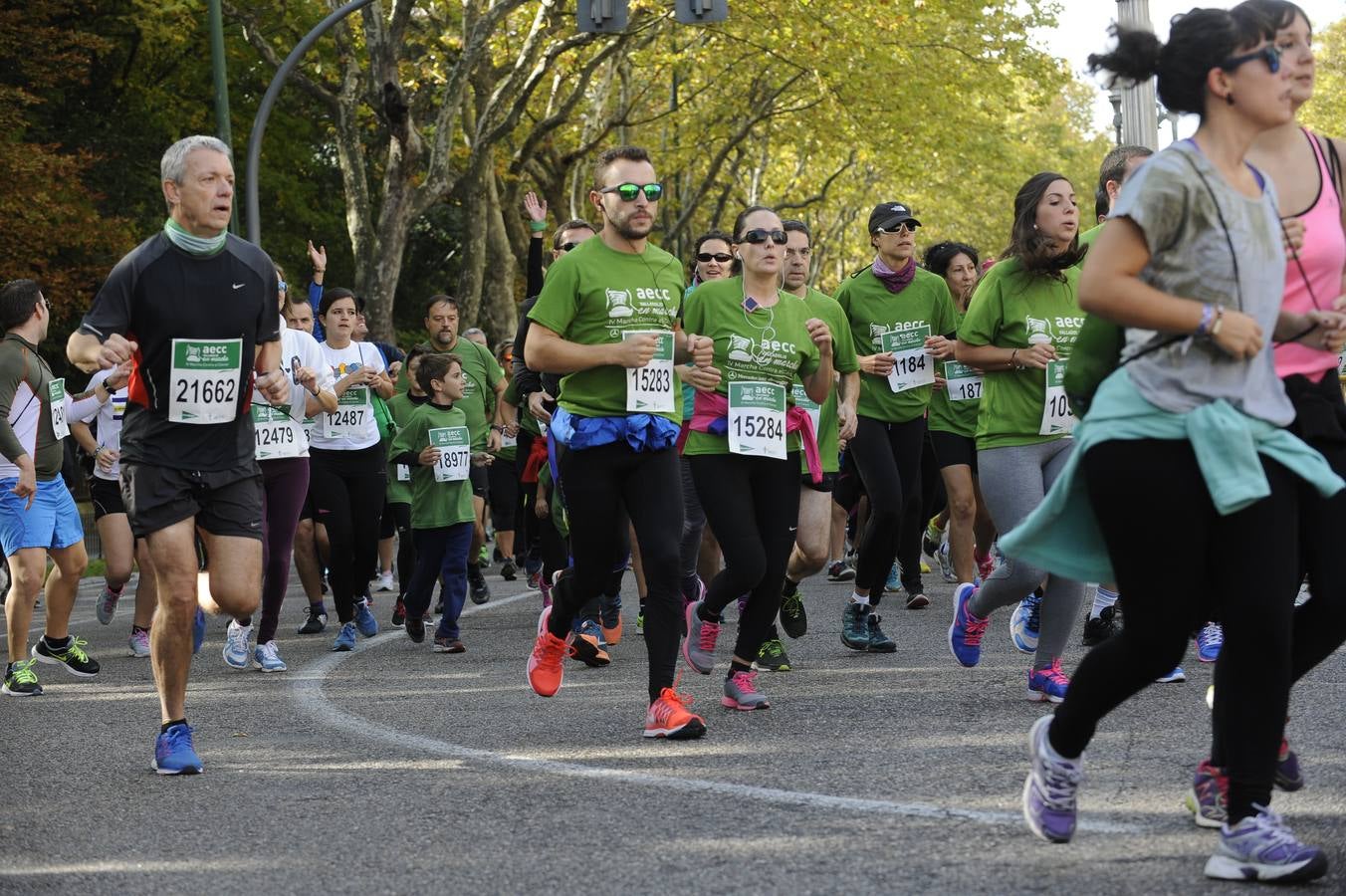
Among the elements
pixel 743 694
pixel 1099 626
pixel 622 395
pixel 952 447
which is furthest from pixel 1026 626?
pixel 952 447

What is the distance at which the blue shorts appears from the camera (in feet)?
32.6

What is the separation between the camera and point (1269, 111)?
181 inches

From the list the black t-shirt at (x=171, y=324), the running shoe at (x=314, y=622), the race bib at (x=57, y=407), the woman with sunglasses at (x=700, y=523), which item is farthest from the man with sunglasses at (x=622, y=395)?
the running shoe at (x=314, y=622)

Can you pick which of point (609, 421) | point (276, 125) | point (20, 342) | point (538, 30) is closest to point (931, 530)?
point (20, 342)

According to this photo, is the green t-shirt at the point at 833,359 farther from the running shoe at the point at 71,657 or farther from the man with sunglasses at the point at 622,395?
the running shoe at the point at 71,657

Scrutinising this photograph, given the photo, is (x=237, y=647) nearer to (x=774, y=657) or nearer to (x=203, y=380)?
(x=774, y=657)

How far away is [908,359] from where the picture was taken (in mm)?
10562

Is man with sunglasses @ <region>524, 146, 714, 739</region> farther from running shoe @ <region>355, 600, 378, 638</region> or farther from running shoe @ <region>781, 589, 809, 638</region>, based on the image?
running shoe @ <region>355, 600, 378, 638</region>

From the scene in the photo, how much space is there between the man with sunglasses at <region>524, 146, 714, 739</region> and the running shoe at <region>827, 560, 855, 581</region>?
7454mm

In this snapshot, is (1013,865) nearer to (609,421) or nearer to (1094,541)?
(1094,541)

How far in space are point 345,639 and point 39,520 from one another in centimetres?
184

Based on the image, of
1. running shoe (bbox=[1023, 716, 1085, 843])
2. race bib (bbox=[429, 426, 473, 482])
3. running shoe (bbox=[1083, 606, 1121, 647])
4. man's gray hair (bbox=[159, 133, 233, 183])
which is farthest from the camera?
race bib (bbox=[429, 426, 473, 482])

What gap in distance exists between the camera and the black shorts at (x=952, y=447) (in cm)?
1116

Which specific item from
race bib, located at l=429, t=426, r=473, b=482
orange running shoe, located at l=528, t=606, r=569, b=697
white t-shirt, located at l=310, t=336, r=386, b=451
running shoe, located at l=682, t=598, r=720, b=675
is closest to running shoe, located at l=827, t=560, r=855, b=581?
race bib, located at l=429, t=426, r=473, b=482
